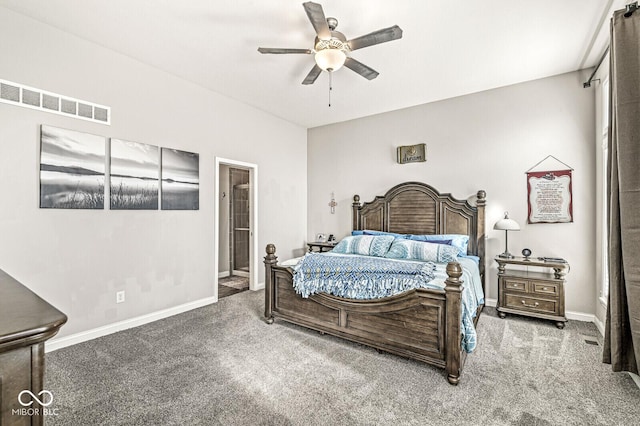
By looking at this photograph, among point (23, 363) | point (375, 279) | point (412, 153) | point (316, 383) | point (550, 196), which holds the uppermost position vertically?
point (412, 153)

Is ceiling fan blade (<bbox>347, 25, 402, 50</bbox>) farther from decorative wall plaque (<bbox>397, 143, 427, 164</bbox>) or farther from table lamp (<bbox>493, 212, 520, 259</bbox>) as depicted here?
table lamp (<bbox>493, 212, 520, 259</bbox>)

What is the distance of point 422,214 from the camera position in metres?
4.59

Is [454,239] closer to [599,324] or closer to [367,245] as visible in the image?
[367,245]

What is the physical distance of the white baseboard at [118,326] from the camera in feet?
9.29

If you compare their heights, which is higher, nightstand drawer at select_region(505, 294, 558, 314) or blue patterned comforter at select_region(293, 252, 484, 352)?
blue patterned comforter at select_region(293, 252, 484, 352)

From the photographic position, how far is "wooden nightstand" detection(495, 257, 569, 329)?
338 centimetres

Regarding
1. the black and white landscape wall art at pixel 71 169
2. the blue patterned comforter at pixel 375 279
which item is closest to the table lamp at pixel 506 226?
the blue patterned comforter at pixel 375 279

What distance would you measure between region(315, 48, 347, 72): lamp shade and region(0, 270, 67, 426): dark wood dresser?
2460mm

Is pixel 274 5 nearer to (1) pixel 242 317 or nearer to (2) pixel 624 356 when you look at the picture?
(1) pixel 242 317

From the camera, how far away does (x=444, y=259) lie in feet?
11.6

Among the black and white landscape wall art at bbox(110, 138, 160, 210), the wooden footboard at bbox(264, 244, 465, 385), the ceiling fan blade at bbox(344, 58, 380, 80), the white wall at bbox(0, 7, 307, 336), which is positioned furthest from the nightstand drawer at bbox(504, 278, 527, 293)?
the black and white landscape wall art at bbox(110, 138, 160, 210)

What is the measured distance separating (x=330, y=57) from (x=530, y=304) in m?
3.43

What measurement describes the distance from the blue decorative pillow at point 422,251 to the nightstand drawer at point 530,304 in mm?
829

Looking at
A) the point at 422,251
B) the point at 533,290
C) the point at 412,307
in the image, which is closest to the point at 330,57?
the point at 412,307
